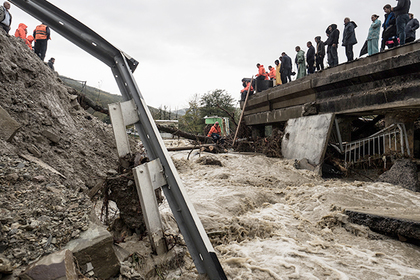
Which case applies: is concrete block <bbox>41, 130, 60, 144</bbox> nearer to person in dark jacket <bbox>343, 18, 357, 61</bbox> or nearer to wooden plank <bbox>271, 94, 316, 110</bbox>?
wooden plank <bbox>271, 94, 316, 110</bbox>

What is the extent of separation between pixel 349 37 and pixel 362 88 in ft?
8.10

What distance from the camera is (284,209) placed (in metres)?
3.90

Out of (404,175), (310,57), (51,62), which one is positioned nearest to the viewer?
(404,175)

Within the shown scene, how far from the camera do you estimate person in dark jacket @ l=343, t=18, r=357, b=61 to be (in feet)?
23.1

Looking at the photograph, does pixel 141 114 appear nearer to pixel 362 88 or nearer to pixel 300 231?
pixel 300 231

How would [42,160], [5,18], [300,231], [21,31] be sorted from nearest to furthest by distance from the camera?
1. [42,160]
2. [300,231]
3. [5,18]
4. [21,31]

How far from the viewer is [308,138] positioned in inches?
254

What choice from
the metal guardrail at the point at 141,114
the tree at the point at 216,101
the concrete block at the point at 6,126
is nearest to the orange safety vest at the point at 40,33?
the metal guardrail at the point at 141,114

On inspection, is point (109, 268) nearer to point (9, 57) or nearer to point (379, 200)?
point (9, 57)

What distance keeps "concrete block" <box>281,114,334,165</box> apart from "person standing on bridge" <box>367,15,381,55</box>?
7.53 feet

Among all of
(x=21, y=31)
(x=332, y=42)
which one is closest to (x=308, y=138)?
(x=332, y=42)

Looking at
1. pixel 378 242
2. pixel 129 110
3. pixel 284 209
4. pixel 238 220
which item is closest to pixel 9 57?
pixel 129 110

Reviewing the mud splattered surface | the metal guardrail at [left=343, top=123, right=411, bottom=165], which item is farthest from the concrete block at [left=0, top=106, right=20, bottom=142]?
the metal guardrail at [left=343, top=123, right=411, bottom=165]

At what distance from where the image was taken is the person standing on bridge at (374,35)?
6469mm
